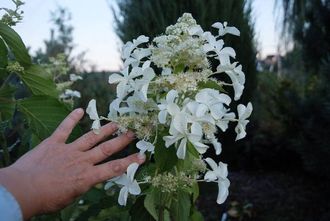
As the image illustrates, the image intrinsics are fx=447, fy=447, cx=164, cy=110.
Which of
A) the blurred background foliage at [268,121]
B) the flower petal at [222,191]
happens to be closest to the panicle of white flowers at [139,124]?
the flower petal at [222,191]

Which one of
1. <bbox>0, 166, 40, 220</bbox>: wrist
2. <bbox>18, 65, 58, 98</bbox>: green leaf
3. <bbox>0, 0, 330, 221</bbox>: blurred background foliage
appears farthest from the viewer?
<bbox>0, 0, 330, 221</bbox>: blurred background foliage

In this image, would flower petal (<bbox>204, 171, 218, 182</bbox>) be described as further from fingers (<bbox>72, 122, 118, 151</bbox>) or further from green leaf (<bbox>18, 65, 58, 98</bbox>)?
green leaf (<bbox>18, 65, 58, 98</bbox>)

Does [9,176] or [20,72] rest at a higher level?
[20,72]

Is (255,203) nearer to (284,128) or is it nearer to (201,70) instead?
(284,128)

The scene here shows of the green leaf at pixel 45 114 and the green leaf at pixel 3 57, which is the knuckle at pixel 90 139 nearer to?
the green leaf at pixel 45 114

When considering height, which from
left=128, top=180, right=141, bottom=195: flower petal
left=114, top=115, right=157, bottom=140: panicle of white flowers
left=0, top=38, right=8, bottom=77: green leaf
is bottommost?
left=128, top=180, right=141, bottom=195: flower petal

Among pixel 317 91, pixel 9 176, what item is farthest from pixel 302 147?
pixel 9 176

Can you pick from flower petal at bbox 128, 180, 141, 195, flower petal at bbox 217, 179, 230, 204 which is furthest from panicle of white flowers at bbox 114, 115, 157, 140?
flower petal at bbox 217, 179, 230, 204
